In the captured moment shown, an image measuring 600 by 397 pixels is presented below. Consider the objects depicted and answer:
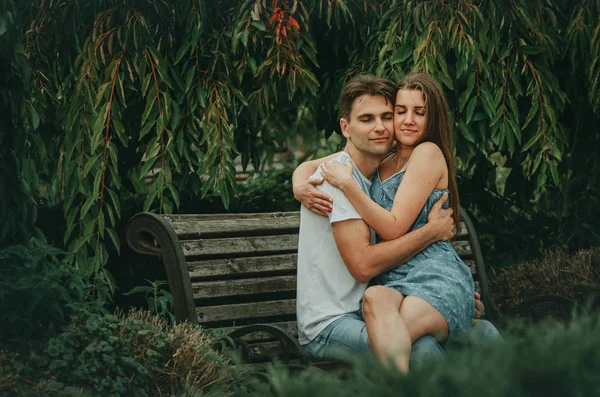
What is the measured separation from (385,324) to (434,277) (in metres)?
0.36

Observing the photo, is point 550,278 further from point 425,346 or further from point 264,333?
point 425,346

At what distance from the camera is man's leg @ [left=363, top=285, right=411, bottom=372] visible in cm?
327

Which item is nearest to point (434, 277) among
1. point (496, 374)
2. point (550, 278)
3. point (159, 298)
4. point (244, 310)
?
point (244, 310)

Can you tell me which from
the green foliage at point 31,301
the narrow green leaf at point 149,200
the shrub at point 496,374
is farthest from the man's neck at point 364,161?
the shrub at point 496,374

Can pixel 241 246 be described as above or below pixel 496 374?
below

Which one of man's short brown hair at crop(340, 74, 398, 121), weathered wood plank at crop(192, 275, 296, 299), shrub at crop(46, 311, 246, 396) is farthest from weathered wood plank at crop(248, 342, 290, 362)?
man's short brown hair at crop(340, 74, 398, 121)

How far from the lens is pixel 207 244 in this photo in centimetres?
408

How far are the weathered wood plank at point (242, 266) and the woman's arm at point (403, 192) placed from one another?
74 cm

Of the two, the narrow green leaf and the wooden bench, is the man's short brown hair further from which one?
the narrow green leaf

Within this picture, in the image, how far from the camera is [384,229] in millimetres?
3529

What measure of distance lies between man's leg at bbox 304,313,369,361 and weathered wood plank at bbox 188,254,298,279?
22.1 inches

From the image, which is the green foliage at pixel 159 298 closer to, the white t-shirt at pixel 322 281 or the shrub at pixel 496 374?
the white t-shirt at pixel 322 281

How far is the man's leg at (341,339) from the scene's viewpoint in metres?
3.53

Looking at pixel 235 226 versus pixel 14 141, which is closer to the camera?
pixel 14 141
